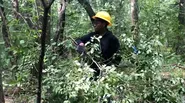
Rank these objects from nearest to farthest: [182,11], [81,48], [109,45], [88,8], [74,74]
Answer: [74,74] < [81,48] < [109,45] < [88,8] < [182,11]

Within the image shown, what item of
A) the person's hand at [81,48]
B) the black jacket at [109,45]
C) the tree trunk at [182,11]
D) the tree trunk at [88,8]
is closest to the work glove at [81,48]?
the person's hand at [81,48]

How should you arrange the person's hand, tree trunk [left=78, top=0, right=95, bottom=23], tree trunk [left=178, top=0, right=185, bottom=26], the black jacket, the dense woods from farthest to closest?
1. tree trunk [left=178, top=0, right=185, bottom=26]
2. tree trunk [left=78, top=0, right=95, bottom=23]
3. the black jacket
4. the person's hand
5. the dense woods

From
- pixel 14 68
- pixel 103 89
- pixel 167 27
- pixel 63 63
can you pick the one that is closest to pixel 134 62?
pixel 63 63

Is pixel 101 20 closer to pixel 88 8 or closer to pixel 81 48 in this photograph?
pixel 81 48

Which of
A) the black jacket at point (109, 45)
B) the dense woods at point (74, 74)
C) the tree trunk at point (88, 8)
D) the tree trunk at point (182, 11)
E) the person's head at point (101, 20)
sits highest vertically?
the tree trunk at point (182, 11)

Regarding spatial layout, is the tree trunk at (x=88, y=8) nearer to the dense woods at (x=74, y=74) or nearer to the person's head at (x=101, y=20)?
the dense woods at (x=74, y=74)

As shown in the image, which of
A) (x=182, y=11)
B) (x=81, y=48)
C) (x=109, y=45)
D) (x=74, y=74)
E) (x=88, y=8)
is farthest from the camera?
(x=182, y=11)

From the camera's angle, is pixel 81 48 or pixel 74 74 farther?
pixel 81 48

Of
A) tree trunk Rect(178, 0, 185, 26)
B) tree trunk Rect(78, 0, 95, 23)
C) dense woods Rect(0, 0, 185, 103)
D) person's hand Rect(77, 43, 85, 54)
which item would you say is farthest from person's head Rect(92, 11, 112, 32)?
tree trunk Rect(178, 0, 185, 26)

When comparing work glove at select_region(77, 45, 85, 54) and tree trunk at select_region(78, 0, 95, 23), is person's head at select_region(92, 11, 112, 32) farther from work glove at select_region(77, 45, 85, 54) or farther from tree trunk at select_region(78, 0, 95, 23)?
tree trunk at select_region(78, 0, 95, 23)

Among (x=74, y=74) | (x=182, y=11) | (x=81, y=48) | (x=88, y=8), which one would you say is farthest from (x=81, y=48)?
(x=182, y=11)

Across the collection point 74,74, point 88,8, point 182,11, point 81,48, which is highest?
point 182,11

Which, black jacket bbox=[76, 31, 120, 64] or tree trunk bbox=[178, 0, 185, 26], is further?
tree trunk bbox=[178, 0, 185, 26]

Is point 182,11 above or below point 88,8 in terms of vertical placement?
above
